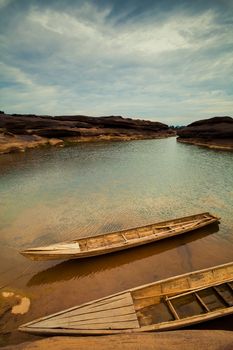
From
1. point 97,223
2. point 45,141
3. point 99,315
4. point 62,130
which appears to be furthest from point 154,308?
point 62,130

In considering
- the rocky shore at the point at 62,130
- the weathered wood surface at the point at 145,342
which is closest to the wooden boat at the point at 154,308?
the weathered wood surface at the point at 145,342

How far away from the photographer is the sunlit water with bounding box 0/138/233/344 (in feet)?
28.7

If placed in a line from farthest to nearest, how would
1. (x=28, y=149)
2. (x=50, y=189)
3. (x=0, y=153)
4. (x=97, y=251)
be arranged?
1. (x=28, y=149)
2. (x=0, y=153)
3. (x=50, y=189)
4. (x=97, y=251)

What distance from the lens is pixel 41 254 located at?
8820 mm

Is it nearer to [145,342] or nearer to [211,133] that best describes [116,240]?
[145,342]

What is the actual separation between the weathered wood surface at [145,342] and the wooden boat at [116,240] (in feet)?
12.9

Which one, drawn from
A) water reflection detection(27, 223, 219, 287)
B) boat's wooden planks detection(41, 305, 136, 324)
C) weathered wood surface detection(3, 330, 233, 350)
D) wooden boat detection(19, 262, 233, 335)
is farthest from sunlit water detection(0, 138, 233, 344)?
weathered wood surface detection(3, 330, 233, 350)

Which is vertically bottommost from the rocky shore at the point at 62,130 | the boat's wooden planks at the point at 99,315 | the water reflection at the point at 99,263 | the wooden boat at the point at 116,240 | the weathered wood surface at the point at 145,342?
the water reflection at the point at 99,263

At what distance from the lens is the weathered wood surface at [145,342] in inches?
196

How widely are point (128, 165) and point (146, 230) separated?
20115mm

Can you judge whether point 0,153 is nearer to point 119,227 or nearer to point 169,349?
point 119,227

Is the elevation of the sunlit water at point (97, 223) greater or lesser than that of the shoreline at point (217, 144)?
lesser

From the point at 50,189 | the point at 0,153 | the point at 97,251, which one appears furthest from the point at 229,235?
the point at 0,153

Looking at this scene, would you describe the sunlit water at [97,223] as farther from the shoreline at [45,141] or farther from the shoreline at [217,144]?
the shoreline at [217,144]
